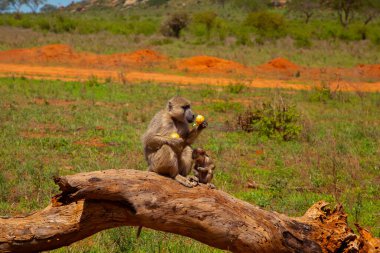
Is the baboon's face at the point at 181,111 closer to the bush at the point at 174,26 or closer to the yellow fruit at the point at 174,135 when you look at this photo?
the yellow fruit at the point at 174,135

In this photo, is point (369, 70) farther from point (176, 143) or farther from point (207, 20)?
point (176, 143)

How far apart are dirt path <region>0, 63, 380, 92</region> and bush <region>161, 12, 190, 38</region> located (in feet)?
57.4

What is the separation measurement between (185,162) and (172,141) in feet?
1.15

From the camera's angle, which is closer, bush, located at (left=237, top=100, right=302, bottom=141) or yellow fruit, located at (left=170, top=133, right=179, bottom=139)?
yellow fruit, located at (left=170, top=133, right=179, bottom=139)

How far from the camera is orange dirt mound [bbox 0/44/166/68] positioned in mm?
27594

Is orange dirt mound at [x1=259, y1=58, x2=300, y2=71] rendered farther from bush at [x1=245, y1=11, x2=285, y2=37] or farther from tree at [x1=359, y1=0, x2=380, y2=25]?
tree at [x1=359, y1=0, x2=380, y2=25]

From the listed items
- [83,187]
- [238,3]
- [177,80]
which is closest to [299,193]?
[83,187]

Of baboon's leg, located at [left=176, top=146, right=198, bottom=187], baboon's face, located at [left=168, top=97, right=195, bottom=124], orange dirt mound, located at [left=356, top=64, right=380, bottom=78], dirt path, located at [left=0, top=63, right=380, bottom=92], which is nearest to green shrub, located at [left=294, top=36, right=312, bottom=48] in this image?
orange dirt mound, located at [left=356, top=64, right=380, bottom=78]

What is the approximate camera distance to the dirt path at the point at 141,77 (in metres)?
22.4

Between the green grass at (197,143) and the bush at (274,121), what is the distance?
0.87 ft

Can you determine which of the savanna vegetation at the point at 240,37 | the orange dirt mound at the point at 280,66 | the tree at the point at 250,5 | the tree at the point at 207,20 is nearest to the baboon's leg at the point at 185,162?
the orange dirt mound at the point at 280,66

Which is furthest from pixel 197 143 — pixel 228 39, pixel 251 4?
pixel 251 4

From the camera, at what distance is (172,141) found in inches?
221

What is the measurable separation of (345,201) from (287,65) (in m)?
20.6
